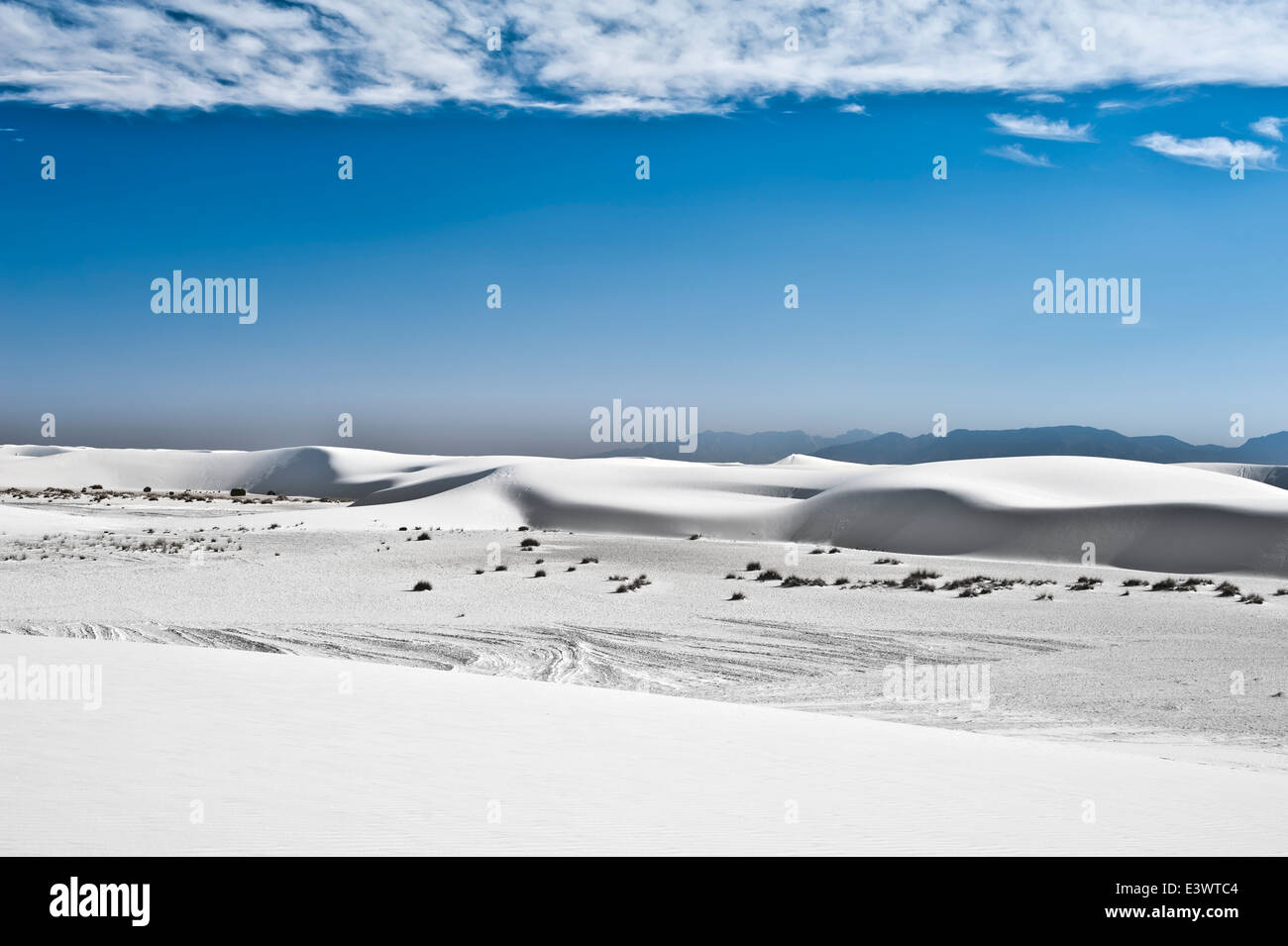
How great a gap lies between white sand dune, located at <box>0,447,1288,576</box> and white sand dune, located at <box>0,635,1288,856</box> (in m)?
28.6

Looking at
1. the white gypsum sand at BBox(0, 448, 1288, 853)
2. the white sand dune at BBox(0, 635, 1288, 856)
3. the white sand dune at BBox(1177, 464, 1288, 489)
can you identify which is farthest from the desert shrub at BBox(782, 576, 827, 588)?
the white sand dune at BBox(1177, 464, 1288, 489)

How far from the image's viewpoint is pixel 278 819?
4926 millimetres

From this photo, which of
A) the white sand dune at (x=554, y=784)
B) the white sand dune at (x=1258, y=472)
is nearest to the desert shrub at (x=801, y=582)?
the white sand dune at (x=554, y=784)

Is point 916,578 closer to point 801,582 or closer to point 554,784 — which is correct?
point 801,582

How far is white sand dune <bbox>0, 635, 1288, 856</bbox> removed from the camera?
15.8 ft

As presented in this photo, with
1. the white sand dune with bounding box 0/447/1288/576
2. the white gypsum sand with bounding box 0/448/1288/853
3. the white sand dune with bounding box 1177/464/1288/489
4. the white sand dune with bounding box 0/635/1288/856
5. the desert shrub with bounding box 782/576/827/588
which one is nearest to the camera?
the white sand dune with bounding box 0/635/1288/856

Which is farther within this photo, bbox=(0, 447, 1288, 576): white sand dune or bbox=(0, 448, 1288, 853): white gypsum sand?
bbox=(0, 447, 1288, 576): white sand dune

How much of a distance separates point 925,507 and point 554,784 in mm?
37685

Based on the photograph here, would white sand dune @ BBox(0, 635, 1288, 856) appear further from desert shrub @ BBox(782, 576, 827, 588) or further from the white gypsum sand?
desert shrub @ BBox(782, 576, 827, 588)

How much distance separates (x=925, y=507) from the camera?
4134 cm

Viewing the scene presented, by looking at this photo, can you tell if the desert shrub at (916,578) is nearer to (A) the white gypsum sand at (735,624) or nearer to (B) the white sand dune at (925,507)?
(A) the white gypsum sand at (735,624)

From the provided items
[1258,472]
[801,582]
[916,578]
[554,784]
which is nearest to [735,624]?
[801,582]
